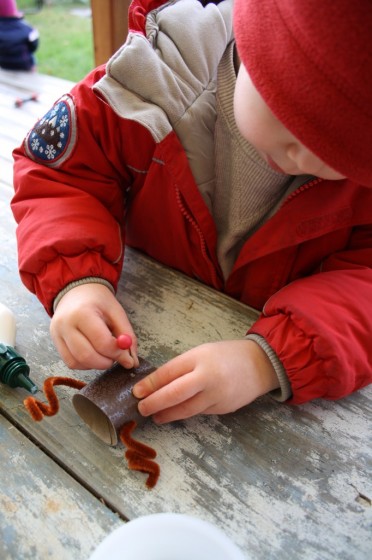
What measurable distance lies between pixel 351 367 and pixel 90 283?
36cm

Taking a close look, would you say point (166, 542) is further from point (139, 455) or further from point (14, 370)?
point (14, 370)

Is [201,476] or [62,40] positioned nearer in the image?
[201,476]

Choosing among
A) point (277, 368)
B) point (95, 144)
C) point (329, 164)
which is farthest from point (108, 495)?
point (95, 144)

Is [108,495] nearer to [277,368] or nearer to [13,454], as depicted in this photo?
[13,454]

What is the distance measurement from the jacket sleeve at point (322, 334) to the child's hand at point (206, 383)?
0.11ft

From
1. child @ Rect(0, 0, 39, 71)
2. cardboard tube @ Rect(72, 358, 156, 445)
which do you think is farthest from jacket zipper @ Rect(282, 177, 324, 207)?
child @ Rect(0, 0, 39, 71)

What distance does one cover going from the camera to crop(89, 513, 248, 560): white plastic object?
430 mm

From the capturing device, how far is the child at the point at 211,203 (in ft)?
1.64

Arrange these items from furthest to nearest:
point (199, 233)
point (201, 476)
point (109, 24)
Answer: point (109, 24) → point (199, 233) → point (201, 476)

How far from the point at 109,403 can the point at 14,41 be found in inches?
74.9

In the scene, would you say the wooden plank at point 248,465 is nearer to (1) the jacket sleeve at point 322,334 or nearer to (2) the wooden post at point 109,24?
(1) the jacket sleeve at point 322,334

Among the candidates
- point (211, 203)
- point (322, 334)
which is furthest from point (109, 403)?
point (211, 203)

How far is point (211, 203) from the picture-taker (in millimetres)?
814

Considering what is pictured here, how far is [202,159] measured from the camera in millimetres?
755
